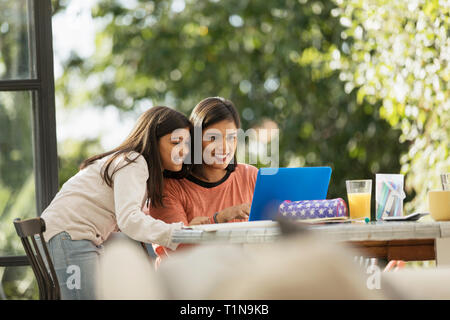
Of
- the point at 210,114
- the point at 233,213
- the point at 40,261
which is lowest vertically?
the point at 40,261

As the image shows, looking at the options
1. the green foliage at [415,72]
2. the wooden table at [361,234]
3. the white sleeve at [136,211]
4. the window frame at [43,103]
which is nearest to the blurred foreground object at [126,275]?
the wooden table at [361,234]

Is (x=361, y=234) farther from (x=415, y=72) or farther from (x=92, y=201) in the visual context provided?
(x=415, y=72)

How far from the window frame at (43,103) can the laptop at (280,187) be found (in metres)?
1.06

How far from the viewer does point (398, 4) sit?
12.3 ft

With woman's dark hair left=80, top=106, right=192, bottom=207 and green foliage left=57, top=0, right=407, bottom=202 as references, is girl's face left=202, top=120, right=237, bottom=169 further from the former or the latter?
green foliage left=57, top=0, right=407, bottom=202

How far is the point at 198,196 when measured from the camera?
7.26 ft

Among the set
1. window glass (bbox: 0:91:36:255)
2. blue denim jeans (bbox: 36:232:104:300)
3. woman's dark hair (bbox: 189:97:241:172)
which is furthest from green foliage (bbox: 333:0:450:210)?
blue denim jeans (bbox: 36:232:104:300)

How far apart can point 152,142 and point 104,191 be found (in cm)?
20

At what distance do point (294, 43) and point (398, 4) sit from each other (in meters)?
2.47

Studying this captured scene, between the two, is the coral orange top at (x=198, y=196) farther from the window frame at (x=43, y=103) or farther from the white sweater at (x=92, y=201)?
the window frame at (x=43, y=103)

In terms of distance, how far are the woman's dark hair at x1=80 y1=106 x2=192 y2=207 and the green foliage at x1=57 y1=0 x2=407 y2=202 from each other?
12.2 ft

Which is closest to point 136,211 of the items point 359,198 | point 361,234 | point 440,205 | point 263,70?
point 361,234

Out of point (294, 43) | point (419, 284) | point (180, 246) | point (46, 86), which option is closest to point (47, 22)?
point (46, 86)

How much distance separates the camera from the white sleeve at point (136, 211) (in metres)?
1.60
